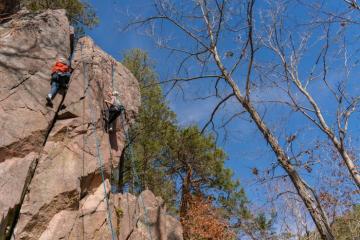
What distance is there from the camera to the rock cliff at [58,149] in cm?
818

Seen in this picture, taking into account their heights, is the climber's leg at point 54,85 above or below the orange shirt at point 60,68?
below

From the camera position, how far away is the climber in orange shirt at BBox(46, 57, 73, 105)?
32.0 feet

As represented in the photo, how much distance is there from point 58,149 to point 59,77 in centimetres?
183

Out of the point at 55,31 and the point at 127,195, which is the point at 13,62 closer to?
the point at 55,31

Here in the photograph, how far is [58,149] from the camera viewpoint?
9.16m

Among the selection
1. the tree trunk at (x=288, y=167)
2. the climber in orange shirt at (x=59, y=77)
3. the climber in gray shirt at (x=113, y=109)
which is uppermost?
the climber in orange shirt at (x=59, y=77)

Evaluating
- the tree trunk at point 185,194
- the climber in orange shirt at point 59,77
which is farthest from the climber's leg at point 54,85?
the tree trunk at point 185,194

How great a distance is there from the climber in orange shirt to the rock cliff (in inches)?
9.3

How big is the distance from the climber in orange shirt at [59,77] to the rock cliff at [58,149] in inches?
9.3

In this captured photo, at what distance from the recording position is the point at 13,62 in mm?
9844

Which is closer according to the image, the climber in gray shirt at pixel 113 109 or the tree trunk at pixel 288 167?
the tree trunk at pixel 288 167

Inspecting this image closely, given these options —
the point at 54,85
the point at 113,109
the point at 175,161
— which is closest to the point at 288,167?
the point at 113,109

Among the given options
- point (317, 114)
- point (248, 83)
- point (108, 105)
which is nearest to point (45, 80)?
point (108, 105)

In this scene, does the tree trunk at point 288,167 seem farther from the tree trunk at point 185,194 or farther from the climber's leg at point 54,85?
the tree trunk at point 185,194
